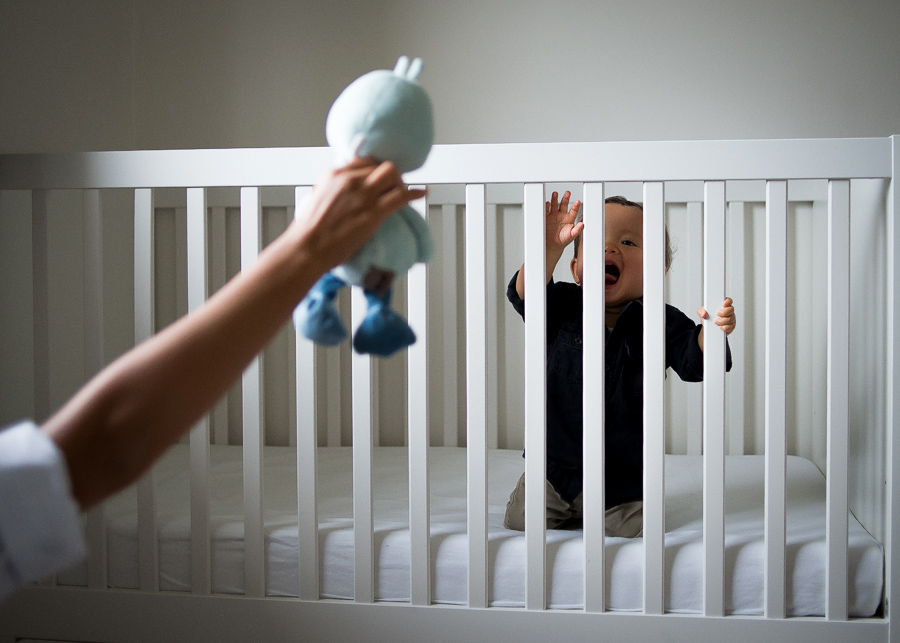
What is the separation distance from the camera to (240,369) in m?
0.36

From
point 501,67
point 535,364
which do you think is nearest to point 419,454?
point 535,364

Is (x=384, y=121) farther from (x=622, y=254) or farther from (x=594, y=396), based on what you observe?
(x=622, y=254)

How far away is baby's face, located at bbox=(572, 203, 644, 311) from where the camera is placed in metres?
1.19

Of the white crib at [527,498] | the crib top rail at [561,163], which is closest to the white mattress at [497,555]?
the white crib at [527,498]

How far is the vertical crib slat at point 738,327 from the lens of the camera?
1.54 metres

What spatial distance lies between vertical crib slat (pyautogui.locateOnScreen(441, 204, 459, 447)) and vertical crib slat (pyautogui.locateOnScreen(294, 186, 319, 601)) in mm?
701

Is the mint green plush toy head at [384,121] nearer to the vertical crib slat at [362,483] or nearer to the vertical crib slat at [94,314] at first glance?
the vertical crib slat at [362,483]

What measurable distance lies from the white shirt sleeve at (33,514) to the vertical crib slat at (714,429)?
725mm

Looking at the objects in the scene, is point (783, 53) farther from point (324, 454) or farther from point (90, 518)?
point (90, 518)

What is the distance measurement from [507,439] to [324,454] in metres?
0.43

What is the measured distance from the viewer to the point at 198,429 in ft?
3.07

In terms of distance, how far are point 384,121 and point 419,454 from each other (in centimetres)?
55

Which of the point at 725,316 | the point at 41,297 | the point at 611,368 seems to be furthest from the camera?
the point at 611,368

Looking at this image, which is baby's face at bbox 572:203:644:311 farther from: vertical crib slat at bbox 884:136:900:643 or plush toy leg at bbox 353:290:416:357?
plush toy leg at bbox 353:290:416:357
